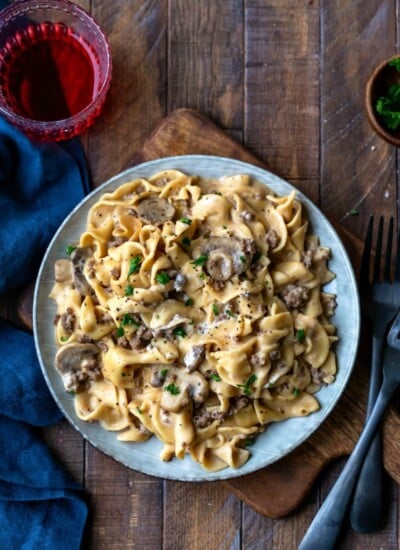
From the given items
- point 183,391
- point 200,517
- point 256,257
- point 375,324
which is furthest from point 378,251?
point 200,517

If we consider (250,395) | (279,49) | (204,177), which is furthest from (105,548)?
(279,49)

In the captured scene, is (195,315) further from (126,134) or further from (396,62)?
(396,62)

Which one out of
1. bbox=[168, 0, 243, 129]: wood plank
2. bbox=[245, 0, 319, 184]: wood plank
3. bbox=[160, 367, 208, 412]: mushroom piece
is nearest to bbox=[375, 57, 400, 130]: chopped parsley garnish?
bbox=[245, 0, 319, 184]: wood plank

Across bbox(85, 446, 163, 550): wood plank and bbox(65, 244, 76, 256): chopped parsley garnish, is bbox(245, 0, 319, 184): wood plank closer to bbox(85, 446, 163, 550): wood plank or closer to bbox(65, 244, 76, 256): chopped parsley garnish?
bbox(65, 244, 76, 256): chopped parsley garnish

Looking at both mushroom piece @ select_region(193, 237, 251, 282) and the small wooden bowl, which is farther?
the small wooden bowl

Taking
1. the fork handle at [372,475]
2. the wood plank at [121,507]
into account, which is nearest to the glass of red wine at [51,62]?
the wood plank at [121,507]

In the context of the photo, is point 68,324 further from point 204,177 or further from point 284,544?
point 284,544
